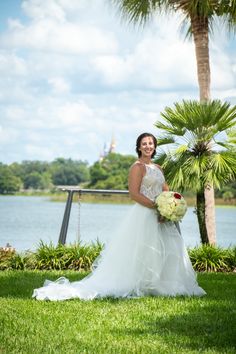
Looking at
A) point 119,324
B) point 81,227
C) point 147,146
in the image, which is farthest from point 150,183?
point 81,227

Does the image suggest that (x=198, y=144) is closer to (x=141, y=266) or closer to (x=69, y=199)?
(x=69, y=199)

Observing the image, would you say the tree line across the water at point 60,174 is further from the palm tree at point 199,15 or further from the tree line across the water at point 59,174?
the palm tree at point 199,15

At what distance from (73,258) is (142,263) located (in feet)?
11.0

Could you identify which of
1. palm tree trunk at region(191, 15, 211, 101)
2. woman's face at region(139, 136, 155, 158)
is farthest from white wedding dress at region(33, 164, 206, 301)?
palm tree trunk at region(191, 15, 211, 101)

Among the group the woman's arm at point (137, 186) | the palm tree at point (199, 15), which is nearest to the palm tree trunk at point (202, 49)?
the palm tree at point (199, 15)

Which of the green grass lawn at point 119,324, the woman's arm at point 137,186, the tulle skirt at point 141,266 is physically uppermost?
the woman's arm at point 137,186

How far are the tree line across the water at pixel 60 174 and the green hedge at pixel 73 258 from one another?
3051 cm

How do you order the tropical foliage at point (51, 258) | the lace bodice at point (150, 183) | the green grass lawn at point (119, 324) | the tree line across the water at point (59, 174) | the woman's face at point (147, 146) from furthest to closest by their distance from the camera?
the tree line across the water at point (59, 174) < the tropical foliage at point (51, 258) < the lace bodice at point (150, 183) < the woman's face at point (147, 146) < the green grass lawn at point (119, 324)

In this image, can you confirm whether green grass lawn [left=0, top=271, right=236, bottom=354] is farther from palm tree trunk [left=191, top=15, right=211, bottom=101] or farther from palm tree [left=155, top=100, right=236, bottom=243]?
palm tree trunk [left=191, top=15, right=211, bottom=101]

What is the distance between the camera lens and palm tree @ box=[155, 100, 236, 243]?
37.5ft

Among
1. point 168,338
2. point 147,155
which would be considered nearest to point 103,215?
point 147,155

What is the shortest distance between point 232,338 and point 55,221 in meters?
8.80

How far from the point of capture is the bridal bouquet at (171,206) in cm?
807

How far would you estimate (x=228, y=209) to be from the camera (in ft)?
60.0
